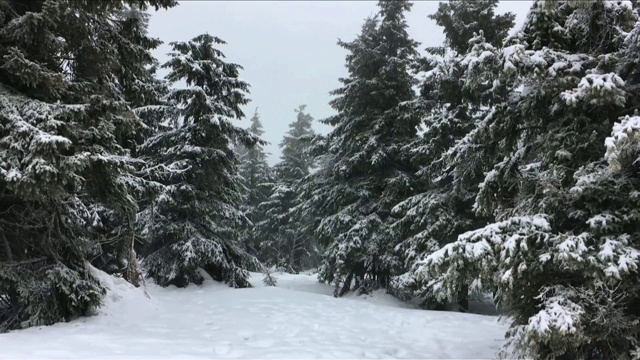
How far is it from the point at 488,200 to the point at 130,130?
20.6 feet

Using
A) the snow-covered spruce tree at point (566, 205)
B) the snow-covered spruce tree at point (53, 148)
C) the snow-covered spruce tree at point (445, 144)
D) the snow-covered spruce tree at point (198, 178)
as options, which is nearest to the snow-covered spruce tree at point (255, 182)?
the snow-covered spruce tree at point (198, 178)

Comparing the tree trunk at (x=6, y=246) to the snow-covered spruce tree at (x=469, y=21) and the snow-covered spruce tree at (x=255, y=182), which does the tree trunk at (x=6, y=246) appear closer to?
the snow-covered spruce tree at (x=469, y=21)

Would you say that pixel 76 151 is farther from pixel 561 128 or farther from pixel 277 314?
pixel 561 128

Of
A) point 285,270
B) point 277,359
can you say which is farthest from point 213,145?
point 285,270

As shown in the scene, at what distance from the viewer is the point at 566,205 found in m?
5.12

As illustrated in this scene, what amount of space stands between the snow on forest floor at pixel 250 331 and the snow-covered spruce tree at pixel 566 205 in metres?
2.32

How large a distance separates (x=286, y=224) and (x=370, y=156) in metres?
15.2

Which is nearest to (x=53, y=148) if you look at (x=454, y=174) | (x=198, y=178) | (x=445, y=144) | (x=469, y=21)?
(x=454, y=174)

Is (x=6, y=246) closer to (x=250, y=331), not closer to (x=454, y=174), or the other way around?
(x=250, y=331)

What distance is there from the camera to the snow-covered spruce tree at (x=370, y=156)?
14.1m

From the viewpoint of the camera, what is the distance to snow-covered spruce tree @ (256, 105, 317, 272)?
94.2 ft

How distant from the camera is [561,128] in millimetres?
5492

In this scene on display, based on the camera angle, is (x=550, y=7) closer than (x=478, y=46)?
Yes

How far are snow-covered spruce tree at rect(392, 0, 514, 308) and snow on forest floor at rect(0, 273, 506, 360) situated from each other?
2.15 metres
